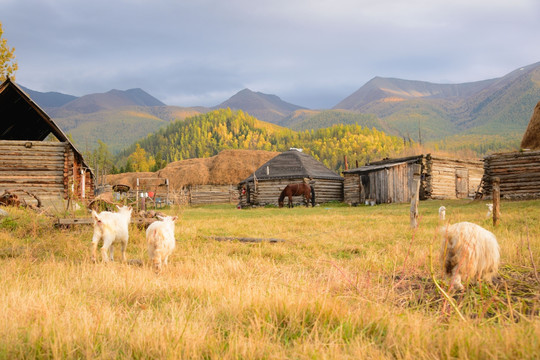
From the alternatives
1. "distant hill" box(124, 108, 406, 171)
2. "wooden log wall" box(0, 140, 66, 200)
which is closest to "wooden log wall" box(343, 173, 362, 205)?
"wooden log wall" box(0, 140, 66, 200)

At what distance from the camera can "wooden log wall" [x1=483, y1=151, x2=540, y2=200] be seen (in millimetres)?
23641

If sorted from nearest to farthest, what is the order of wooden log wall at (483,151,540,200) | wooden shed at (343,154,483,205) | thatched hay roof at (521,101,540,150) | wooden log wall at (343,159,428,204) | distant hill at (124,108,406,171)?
wooden log wall at (483,151,540,200) → thatched hay roof at (521,101,540,150) → wooden log wall at (343,159,428,204) → wooden shed at (343,154,483,205) → distant hill at (124,108,406,171)

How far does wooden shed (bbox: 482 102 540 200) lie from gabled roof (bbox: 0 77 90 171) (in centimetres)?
2491

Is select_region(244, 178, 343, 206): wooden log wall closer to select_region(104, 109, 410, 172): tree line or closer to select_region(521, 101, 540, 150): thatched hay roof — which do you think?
select_region(521, 101, 540, 150): thatched hay roof

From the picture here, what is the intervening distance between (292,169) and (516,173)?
20539 mm

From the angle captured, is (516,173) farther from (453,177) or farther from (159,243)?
(159,243)

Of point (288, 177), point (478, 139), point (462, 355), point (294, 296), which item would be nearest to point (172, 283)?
point (294, 296)

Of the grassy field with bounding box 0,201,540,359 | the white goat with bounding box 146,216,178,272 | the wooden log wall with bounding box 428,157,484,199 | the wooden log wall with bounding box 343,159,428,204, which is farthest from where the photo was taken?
the wooden log wall with bounding box 428,157,484,199

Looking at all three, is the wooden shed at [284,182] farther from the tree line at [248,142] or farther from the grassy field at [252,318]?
the tree line at [248,142]

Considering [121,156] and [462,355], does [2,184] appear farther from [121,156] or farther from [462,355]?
[121,156]

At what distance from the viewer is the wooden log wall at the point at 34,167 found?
62.5 ft

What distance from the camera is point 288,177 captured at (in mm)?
38750

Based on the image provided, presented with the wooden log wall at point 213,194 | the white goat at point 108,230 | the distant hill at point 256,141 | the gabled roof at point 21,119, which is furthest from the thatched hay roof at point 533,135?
the distant hill at point 256,141

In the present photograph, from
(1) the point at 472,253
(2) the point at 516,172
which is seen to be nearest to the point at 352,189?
(2) the point at 516,172
